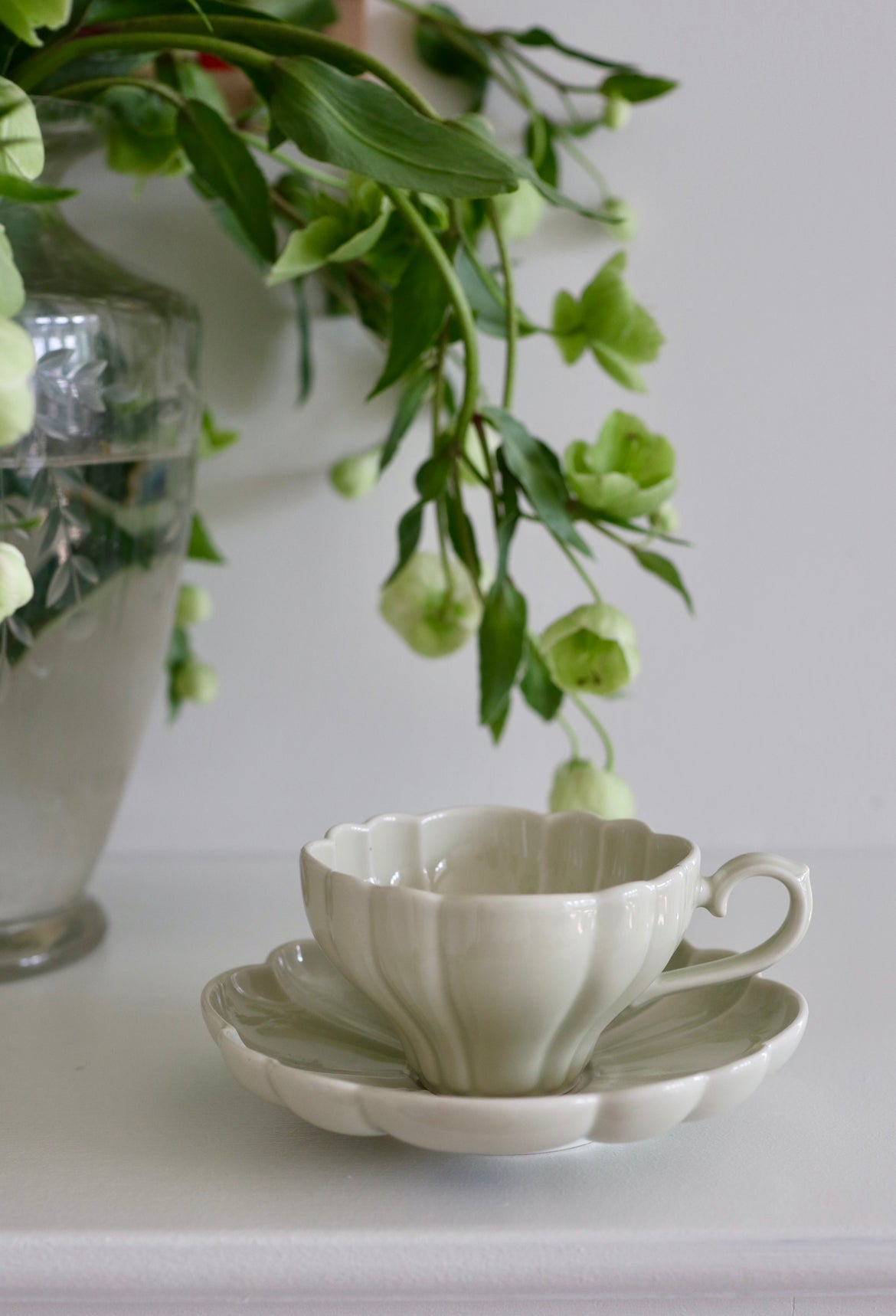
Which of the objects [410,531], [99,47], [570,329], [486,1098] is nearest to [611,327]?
[570,329]

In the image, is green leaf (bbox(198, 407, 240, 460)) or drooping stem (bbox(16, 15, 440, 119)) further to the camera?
green leaf (bbox(198, 407, 240, 460))

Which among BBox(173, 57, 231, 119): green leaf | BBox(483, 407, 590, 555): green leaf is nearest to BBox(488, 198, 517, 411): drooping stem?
BBox(483, 407, 590, 555): green leaf

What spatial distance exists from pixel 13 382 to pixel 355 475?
0.36m

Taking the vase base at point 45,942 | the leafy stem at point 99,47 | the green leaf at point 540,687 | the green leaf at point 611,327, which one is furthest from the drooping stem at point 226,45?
the vase base at point 45,942

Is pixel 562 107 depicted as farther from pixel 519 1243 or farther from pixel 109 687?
pixel 519 1243

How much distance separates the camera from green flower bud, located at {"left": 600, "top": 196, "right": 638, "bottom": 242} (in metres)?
0.67

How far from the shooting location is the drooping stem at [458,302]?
0.46m

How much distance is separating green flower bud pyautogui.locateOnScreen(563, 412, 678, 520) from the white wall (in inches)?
8.4

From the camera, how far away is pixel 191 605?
68cm

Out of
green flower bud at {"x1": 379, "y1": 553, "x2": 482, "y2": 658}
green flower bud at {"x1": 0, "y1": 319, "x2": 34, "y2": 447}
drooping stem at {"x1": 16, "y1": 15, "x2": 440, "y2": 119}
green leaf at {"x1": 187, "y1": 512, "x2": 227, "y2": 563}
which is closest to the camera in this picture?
green flower bud at {"x1": 0, "y1": 319, "x2": 34, "y2": 447}

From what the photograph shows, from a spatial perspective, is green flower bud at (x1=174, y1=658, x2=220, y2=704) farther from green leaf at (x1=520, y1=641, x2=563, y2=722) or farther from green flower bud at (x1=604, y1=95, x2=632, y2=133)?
green flower bud at (x1=604, y1=95, x2=632, y2=133)

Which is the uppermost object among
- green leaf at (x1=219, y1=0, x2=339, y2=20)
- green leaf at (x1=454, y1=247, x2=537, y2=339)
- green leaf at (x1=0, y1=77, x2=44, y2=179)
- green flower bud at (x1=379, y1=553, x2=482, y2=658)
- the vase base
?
green leaf at (x1=219, y1=0, x2=339, y2=20)

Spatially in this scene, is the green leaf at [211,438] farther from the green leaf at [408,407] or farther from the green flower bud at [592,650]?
the green flower bud at [592,650]

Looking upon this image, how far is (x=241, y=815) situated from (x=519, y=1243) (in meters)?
0.45
